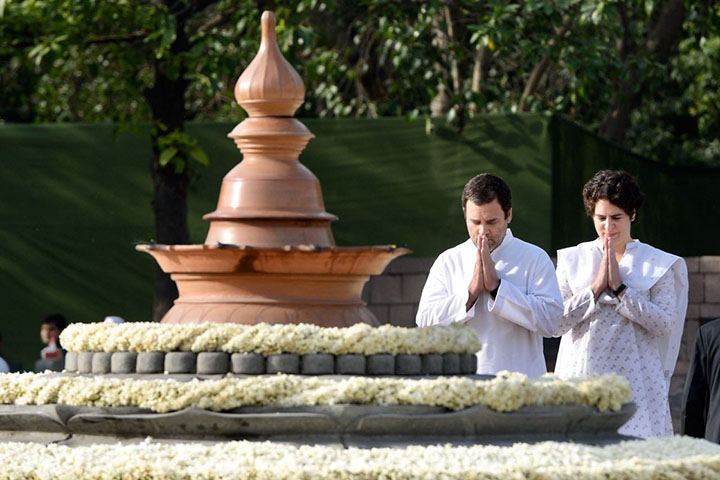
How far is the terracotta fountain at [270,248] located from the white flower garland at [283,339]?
27cm

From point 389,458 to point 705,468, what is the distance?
975 mm

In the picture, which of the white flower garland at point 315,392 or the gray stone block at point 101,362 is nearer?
the white flower garland at point 315,392

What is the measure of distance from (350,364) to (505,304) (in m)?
1.36

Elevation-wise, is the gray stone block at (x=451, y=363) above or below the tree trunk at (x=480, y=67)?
below

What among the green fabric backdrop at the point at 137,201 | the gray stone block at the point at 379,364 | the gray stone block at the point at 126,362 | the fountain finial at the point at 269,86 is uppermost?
the fountain finial at the point at 269,86

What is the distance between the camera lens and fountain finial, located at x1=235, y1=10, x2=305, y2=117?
5059 millimetres

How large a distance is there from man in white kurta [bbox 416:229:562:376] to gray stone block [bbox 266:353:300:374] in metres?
1.36

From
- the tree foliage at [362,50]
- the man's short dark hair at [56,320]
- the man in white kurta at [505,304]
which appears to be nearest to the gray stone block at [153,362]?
the man in white kurta at [505,304]

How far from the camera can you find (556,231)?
35.6 feet

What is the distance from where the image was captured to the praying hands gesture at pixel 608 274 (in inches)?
244

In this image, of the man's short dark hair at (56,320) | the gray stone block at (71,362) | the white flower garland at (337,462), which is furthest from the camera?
the man's short dark hair at (56,320)

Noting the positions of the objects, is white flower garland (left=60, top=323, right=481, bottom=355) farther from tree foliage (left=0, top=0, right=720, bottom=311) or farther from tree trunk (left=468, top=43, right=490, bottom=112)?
tree trunk (left=468, top=43, right=490, bottom=112)

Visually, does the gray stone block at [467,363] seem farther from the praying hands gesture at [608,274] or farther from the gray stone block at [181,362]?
the praying hands gesture at [608,274]

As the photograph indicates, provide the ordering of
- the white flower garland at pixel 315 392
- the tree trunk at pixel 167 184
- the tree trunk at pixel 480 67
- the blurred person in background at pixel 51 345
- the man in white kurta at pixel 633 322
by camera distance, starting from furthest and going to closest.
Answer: the tree trunk at pixel 480 67, the tree trunk at pixel 167 184, the blurred person in background at pixel 51 345, the man in white kurta at pixel 633 322, the white flower garland at pixel 315 392
